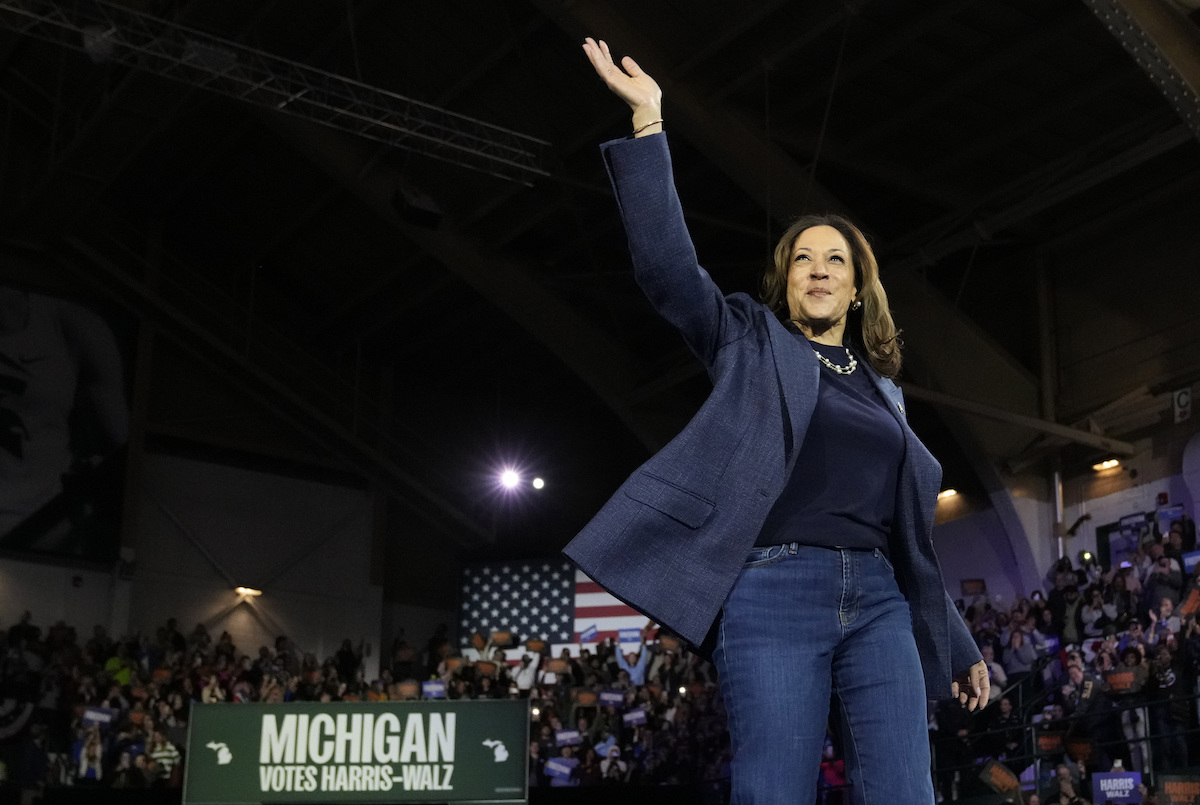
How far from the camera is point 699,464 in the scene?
220cm

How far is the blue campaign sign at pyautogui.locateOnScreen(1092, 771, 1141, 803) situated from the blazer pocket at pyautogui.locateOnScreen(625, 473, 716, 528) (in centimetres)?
766

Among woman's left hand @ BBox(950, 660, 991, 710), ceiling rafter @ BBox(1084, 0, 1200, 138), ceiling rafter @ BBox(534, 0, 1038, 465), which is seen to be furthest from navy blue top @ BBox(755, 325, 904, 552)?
ceiling rafter @ BBox(534, 0, 1038, 465)

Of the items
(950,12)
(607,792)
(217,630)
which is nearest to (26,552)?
(217,630)

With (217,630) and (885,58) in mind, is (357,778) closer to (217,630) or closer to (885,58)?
(885,58)

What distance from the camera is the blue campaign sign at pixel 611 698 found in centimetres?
1320

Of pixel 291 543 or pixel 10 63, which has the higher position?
pixel 10 63

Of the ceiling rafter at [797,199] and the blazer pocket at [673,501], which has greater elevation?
the ceiling rafter at [797,199]

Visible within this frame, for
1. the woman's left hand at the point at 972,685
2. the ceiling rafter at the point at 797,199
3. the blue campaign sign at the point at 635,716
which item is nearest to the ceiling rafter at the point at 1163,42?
the ceiling rafter at the point at 797,199

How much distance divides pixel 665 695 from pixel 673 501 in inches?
456

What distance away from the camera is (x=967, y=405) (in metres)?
14.6

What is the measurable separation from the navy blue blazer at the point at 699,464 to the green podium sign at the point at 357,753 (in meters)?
5.38

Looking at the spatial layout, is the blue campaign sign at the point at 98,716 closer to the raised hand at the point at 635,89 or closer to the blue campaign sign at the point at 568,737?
Result: the blue campaign sign at the point at 568,737

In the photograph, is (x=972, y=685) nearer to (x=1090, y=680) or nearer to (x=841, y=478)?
(x=841, y=478)

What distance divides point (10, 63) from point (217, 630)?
812cm
